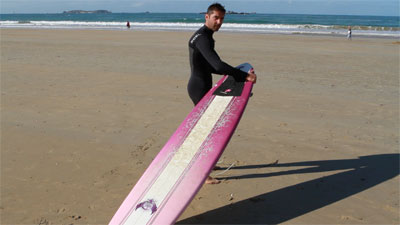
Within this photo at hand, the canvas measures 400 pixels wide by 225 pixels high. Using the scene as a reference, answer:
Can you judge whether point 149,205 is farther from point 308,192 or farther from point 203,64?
point 308,192

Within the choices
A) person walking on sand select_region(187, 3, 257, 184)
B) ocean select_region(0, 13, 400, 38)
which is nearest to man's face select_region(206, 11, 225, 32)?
person walking on sand select_region(187, 3, 257, 184)

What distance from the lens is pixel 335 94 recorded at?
7.67m

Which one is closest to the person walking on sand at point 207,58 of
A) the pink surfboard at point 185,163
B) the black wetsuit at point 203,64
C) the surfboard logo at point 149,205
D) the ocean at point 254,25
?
the black wetsuit at point 203,64

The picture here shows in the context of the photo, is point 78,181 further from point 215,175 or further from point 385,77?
point 385,77

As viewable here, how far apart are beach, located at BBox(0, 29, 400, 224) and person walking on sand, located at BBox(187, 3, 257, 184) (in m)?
1.06

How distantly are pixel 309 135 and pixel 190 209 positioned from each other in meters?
2.66

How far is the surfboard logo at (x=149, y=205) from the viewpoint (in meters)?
2.59

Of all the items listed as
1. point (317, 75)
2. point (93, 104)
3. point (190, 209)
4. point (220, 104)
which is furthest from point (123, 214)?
point (317, 75)

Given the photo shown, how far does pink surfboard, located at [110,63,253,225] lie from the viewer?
2596 millimetres

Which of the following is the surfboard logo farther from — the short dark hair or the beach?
the short dark hair

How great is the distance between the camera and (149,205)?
104 inches

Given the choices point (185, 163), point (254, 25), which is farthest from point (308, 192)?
point (254, 25)

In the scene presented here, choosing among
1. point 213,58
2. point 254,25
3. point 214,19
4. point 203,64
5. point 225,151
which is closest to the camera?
point 213,58

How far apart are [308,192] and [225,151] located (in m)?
1.28
